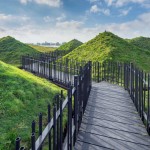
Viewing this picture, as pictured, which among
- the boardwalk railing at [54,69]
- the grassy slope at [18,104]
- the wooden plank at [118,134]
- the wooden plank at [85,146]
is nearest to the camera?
the wooden plank at [85,146]

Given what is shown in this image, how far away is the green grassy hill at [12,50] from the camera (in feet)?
111

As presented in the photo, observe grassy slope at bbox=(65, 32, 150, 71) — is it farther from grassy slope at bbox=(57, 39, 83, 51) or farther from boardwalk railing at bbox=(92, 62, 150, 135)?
grassy slope at bbox=(57, 39, 83, 51)

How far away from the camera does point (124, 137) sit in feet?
19.2

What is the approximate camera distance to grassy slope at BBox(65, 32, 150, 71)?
2220 centimetres

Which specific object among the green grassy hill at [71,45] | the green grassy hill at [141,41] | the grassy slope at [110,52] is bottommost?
the grassy slope at [110,52]

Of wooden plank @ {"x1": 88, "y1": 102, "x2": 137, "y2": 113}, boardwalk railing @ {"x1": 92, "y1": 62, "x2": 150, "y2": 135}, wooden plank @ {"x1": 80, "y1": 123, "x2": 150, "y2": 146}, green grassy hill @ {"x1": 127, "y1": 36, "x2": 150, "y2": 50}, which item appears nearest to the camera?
wooden plank @ {"x1": 80, "y1": 123, "x2": 150, "y2": 146}

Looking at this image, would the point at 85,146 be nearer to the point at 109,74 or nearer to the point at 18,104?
the point at 18,104

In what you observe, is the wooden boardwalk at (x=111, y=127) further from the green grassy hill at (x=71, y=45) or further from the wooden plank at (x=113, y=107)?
the green grassy hill at (x=71, y=45)

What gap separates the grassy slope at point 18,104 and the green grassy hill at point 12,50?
22948 millimetres

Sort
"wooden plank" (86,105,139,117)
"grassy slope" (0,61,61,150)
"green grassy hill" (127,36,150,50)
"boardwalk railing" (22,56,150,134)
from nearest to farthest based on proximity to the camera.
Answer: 1. "grassy slope" (0,61,61,150)
2. "wooden plank" (86,105,139,117)
3. "boardwalk railing" (22,56,150,134)
4. "green grassy hill" (127,36,150,50)

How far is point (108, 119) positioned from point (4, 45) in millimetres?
36436

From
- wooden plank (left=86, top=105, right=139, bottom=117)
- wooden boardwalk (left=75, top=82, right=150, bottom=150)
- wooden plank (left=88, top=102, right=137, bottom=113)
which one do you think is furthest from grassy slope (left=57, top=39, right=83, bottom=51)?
wooden plank (left=86, top=105, right=139, bottom=117)

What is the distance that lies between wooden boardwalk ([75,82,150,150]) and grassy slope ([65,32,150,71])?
12906 mm

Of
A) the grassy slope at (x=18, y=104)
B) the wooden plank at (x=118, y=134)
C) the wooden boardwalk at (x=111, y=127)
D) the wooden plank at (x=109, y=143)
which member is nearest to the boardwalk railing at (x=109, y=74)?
the wooden boardwalk at (x=111, y=127)
